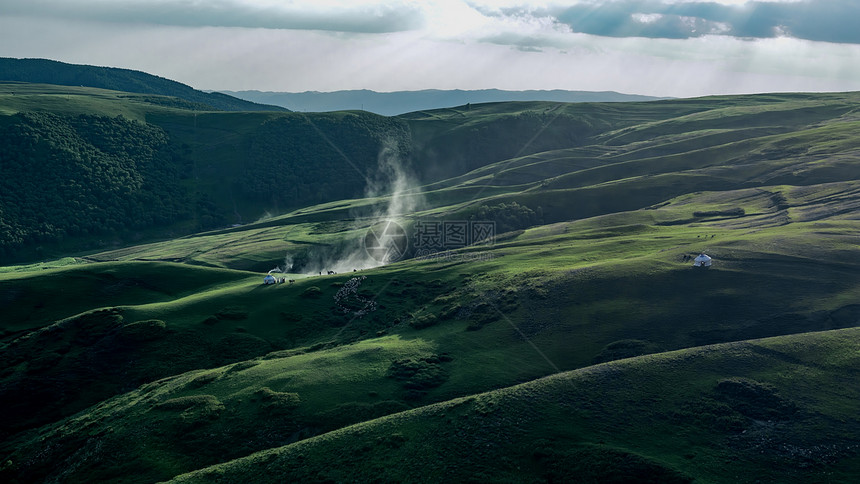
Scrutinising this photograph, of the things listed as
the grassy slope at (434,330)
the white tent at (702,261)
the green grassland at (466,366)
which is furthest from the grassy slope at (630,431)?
the white tent at (702,261)

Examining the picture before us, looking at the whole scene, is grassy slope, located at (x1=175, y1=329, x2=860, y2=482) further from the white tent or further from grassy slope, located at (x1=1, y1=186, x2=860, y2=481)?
the white tent

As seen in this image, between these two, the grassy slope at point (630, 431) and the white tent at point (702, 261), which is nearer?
the grassy slope at point (630, 431)

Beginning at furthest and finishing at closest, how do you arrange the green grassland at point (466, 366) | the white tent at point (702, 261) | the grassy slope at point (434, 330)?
the white tent at point (702, 261)
the grassy slope at point (434, 330)
the green grassland at point (466, 366)

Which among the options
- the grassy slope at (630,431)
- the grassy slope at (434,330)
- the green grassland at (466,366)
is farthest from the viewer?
the grassy slope at (434,330)

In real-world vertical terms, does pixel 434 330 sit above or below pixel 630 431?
below

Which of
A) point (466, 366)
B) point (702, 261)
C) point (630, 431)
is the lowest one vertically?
point (466, 366)

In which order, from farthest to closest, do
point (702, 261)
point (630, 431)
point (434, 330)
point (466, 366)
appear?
point (702, 261) < point (434, 330) < point (466, 366) < point (630, 431)

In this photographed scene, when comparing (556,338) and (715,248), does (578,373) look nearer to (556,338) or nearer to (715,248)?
(556,338)

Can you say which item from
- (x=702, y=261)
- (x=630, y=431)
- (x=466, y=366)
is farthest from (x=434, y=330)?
(x=702, y=261)

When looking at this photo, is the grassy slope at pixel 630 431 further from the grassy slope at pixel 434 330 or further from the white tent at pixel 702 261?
the white tent at pixel 702 261

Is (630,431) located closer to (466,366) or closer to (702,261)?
(466,366)

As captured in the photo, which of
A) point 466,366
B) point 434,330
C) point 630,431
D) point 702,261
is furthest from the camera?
point 702,261
